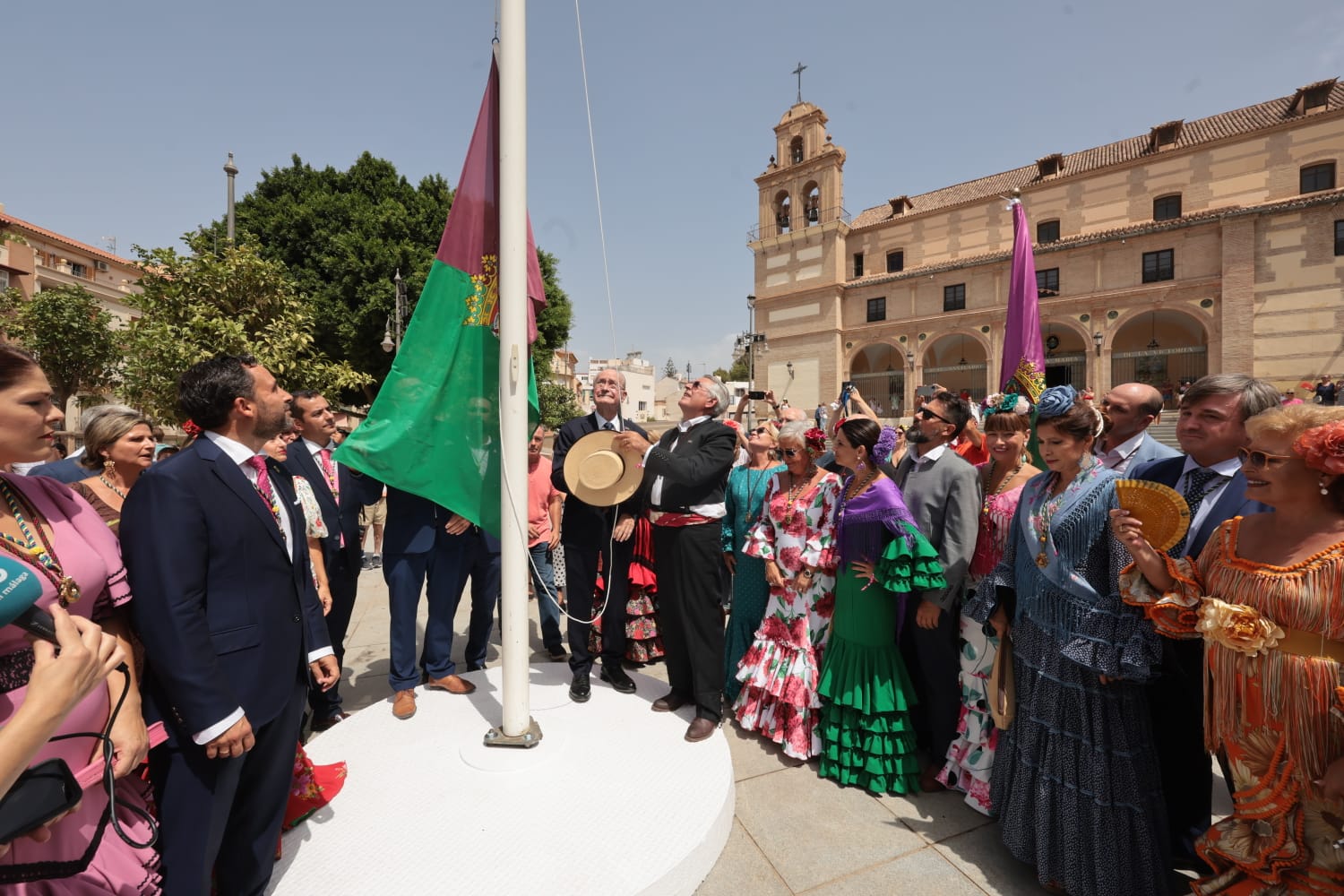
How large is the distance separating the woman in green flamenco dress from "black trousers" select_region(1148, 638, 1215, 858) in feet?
3.41

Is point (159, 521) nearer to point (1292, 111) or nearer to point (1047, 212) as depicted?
point (1047, 212)

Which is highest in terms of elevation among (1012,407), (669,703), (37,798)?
(1012,407)

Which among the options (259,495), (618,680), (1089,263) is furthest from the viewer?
(1089,263)

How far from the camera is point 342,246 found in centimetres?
1778

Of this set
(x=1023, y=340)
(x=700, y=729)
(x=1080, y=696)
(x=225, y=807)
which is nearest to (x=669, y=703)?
(x=700, y=729)

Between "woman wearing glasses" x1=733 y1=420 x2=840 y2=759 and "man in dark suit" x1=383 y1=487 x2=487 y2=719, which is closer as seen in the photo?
"woman wearing glasses" x1=733 y1=420 x2=840 y2=759

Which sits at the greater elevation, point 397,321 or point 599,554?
point 397,321

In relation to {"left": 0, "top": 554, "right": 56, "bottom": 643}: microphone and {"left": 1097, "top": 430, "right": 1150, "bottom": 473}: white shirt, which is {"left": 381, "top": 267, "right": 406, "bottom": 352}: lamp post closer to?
{"left": 0, "top": 554, "right": 56, "bottom": 643}: microphone

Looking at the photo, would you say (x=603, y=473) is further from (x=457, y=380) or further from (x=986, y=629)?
(x=986, y=629)

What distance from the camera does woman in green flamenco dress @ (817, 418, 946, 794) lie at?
301 cm

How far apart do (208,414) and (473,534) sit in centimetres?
241

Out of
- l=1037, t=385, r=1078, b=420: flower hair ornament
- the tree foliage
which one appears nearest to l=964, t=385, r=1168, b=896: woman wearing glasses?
l=1037, t=385, r=1078, b=420: flower hair ornament

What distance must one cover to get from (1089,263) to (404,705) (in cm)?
3347

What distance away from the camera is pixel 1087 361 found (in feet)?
89.3
